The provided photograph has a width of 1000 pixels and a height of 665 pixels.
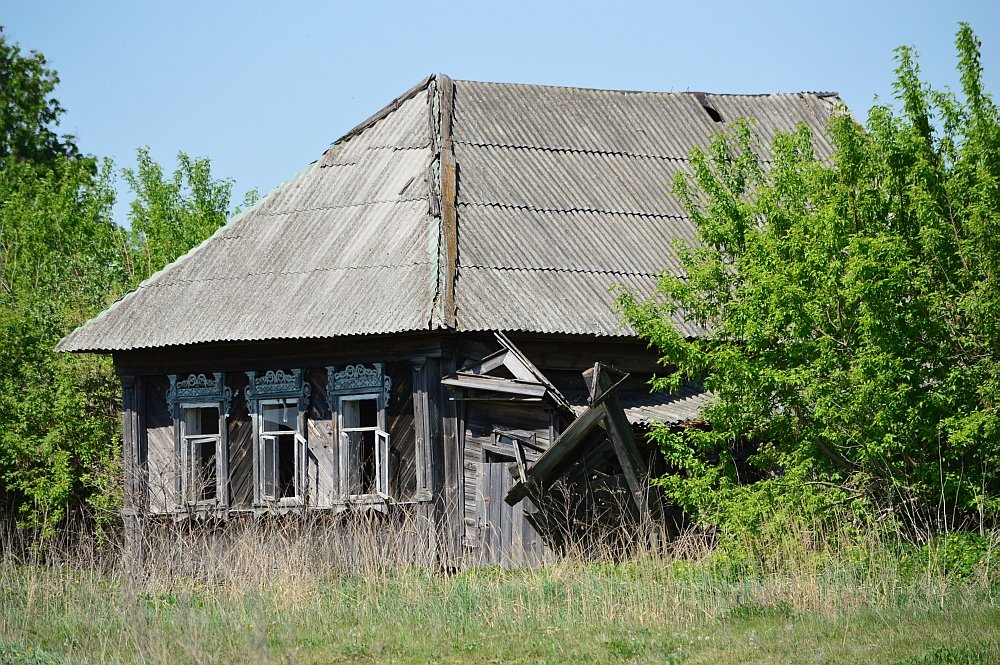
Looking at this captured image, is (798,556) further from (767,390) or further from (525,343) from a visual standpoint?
(525,343)

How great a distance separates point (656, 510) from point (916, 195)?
4347 mm

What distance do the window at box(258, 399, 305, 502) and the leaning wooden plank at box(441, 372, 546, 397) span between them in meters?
2.38

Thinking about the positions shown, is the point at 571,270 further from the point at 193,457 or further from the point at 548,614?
the point at 548,614

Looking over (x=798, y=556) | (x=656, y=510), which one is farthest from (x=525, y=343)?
(x=798, y=556)

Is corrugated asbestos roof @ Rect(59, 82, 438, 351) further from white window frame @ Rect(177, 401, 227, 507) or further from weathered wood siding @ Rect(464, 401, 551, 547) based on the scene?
weathered wood siding @ Rect(464, 401, 551, 547)

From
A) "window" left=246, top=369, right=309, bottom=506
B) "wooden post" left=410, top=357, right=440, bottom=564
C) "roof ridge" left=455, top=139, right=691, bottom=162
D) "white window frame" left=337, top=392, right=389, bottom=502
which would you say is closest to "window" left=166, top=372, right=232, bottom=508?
"window" left=246, top=369, right=309, bottom=506

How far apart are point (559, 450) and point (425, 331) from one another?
2.07m

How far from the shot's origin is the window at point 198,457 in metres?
16.4

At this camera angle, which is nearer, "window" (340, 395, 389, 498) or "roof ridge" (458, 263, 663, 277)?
"window" (340, 395, 389, 498)

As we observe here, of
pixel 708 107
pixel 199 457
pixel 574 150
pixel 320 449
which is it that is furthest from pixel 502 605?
pixel 708 107

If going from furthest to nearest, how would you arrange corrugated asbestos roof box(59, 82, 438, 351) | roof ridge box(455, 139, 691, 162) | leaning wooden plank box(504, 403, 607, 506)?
roof ridge box(455, 139, 691, 162)
corrugated asbestos roof box(59, 82, 438, 351)
leaning wooden plank box(504, 403, 607, 506)

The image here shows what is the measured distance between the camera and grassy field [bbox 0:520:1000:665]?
897cm

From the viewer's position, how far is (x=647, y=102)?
1948 centimetres

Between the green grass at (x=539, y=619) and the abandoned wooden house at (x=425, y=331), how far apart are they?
285 centimetres
